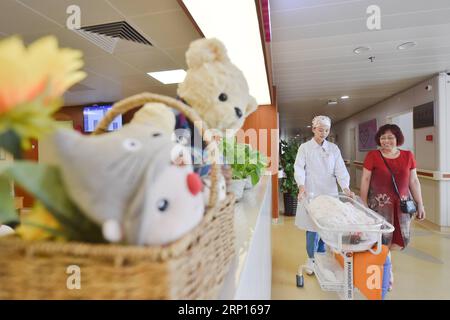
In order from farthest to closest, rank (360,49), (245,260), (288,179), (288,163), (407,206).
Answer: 1. (288,163)
2. (288,179)
3. (360,49)
4. (407,206)
5. (245,260)

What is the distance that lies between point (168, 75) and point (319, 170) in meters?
2.59

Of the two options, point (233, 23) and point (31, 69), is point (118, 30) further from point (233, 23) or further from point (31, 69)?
point (31, 69)

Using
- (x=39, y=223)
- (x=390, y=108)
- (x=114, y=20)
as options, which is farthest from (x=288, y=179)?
(x=39, y=223)

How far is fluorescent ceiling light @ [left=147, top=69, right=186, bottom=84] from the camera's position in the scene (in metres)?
3.71

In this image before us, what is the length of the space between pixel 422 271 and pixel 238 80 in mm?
3192

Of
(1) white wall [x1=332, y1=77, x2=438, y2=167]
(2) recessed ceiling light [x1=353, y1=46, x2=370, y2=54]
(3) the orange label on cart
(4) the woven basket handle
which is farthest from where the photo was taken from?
(1) white wall [x1=332, y1=77, x2=438, y2=167]

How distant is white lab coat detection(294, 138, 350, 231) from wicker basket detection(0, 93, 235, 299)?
2.34 metres

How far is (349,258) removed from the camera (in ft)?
5.86

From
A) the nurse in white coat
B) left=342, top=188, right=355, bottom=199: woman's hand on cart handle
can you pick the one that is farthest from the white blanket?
the nurse in white coat

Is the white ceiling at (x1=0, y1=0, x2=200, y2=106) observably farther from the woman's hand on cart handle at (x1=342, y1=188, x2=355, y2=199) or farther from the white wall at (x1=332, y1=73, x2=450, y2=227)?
the white wall at (x1=332, y1=73, x2=450, y2=227)

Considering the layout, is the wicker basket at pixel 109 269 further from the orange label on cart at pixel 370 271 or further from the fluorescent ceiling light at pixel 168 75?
the fluorescent ceiling light at pixel 168 75

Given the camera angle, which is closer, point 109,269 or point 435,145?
point 109,269

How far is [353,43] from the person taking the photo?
2949 mm

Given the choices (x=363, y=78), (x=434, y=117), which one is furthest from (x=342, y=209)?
(x=434, y=117)
